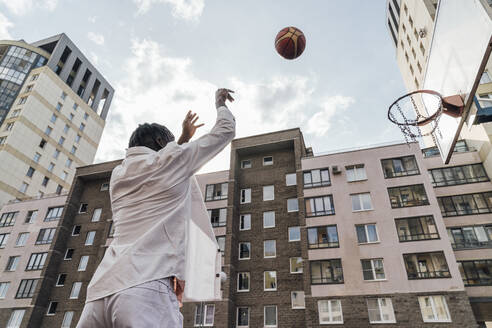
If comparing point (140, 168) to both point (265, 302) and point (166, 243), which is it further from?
point (265, 302)

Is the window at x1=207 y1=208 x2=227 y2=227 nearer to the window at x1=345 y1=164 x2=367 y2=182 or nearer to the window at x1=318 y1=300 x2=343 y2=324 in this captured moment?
the window at x1=318 y1=300 x2=343 y2=324

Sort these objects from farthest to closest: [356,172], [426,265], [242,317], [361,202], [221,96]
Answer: [356,172] → [361,202] → [242,317] → [426,265] → [221,96]

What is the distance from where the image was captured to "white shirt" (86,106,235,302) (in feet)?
6.17

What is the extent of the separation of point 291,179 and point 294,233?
595cm

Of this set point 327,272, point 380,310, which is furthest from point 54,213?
point 380,310

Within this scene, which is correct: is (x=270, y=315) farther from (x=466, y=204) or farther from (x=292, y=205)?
(x=466, y=204)

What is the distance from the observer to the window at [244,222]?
110 ft

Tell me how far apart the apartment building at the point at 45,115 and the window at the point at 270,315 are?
135ft

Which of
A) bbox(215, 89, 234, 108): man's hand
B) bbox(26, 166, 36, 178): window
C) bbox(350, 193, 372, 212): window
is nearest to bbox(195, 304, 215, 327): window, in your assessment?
bbox(350, 193, 372, 212): window

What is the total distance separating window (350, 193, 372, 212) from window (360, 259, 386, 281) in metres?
4.73

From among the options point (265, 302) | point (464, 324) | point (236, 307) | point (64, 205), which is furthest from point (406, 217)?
point (64, 205)

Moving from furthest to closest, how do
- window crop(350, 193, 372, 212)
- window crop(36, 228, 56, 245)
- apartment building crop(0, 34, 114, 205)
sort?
apartment building crop(0, 34, 114, 205) < window crop(36, 228, 56, 245) < window crop(350, 193, 372, 212)

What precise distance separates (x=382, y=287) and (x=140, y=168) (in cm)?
2720

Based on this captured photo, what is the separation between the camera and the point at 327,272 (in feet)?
90.0
